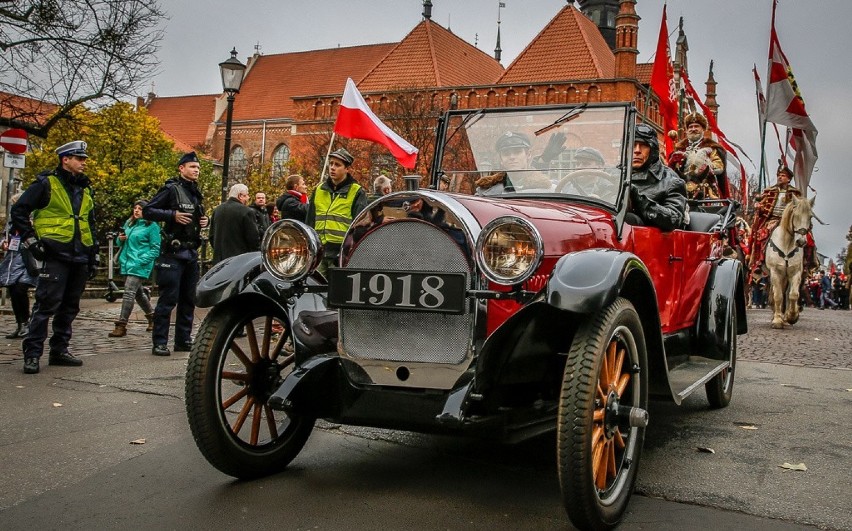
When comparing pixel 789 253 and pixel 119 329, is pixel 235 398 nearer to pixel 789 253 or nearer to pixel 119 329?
pixel 119 329

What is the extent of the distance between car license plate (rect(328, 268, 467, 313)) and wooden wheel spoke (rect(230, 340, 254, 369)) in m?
0.68

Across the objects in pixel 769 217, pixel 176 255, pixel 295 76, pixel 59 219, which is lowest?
pixel 176 255

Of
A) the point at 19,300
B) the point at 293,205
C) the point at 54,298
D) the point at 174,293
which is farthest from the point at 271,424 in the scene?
the point at 19,300

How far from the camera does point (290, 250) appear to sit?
416 cm

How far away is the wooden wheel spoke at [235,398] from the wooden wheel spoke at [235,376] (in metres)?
0.05

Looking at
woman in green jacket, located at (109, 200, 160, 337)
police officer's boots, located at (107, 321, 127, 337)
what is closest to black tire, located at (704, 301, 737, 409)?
woman in green jacket, located at (109, 200, 160, 337)

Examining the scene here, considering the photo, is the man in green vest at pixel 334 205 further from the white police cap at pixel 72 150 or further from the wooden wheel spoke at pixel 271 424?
the wooden wheel spoke at pixel 271 424

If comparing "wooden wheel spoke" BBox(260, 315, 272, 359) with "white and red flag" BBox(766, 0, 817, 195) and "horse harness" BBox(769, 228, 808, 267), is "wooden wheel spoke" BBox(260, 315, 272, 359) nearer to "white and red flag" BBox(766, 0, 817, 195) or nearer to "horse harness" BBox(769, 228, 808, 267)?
"white and red flag" BBox(766, 0, 817, 195)

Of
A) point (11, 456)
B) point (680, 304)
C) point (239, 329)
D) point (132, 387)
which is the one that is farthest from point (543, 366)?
point (132, 387)

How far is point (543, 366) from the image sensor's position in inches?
156

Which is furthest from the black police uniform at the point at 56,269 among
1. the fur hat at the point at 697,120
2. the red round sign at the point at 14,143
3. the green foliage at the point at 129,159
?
the green foliage at the point at 129,159

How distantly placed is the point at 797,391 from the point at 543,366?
449 cm

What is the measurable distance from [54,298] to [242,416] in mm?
3946

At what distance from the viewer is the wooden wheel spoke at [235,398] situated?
414 cm
